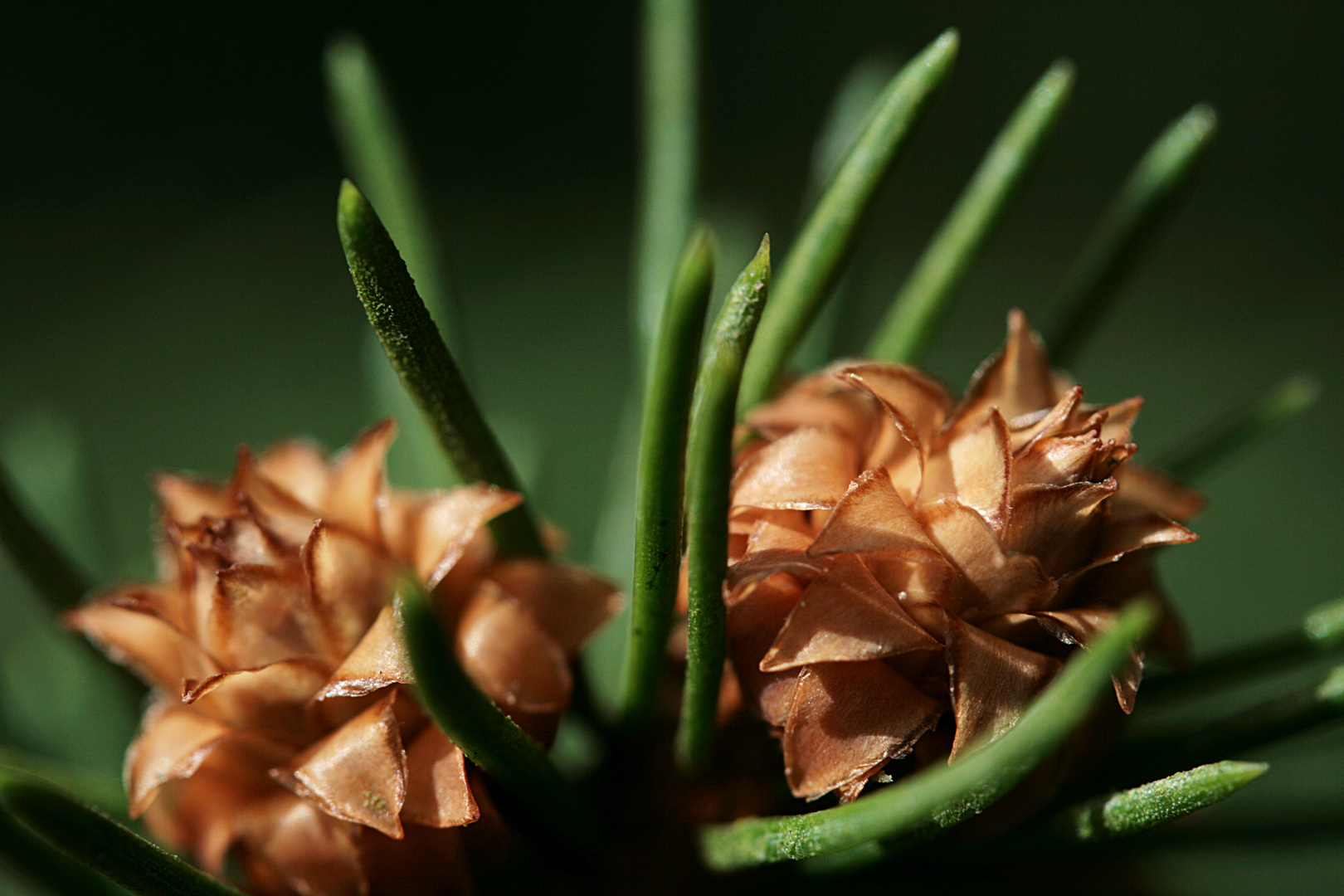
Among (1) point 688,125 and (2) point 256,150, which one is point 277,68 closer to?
(2) point 256,150

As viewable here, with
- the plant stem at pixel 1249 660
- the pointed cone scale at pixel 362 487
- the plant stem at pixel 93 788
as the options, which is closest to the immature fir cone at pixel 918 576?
the plant stem at pixel 1249 660

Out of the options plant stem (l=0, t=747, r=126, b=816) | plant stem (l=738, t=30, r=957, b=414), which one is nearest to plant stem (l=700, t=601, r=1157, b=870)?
plant stem (l=738, t=30, r=957, b=414)

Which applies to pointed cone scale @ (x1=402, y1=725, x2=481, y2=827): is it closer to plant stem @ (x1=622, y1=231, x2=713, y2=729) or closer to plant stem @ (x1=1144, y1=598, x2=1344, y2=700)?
plant stem @ (x1=622, y1=231, x2=713, y2=729)

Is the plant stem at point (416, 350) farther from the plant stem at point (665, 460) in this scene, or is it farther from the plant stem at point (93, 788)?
the plant stem at point (93, 788)

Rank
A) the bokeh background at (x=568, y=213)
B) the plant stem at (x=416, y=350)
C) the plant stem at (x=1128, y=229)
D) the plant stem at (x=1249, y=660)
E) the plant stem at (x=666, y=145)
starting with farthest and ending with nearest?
the bokeh background at (x=568, y=213) < the plant stem at (x=666, y=145) < the plant stem at (x=1128, y=229) < the plant stem at (x=1249, y=660) < the plant stem at (x=416, y=350)

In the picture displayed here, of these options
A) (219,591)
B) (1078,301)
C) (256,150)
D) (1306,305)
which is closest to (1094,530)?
(1078,301)

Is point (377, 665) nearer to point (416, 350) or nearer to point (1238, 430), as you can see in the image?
point (416, 350)

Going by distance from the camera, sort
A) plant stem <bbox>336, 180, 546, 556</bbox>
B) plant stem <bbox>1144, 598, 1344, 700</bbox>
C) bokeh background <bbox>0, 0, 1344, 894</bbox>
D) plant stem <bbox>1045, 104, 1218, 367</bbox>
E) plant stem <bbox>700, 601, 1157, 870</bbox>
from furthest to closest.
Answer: bokeh background <bbox>0, 0, 1344, 894</bbox>, plant stem <bbox>1045, 104, 1218, 367</bbox>, plant stem <bbox>1144, 598, 1344, 700</bbox>, plant stem <bbox>336, 180, 546, 556</bbox>, plant stem <bbox>700, 601, 1157, 870</bbox>
